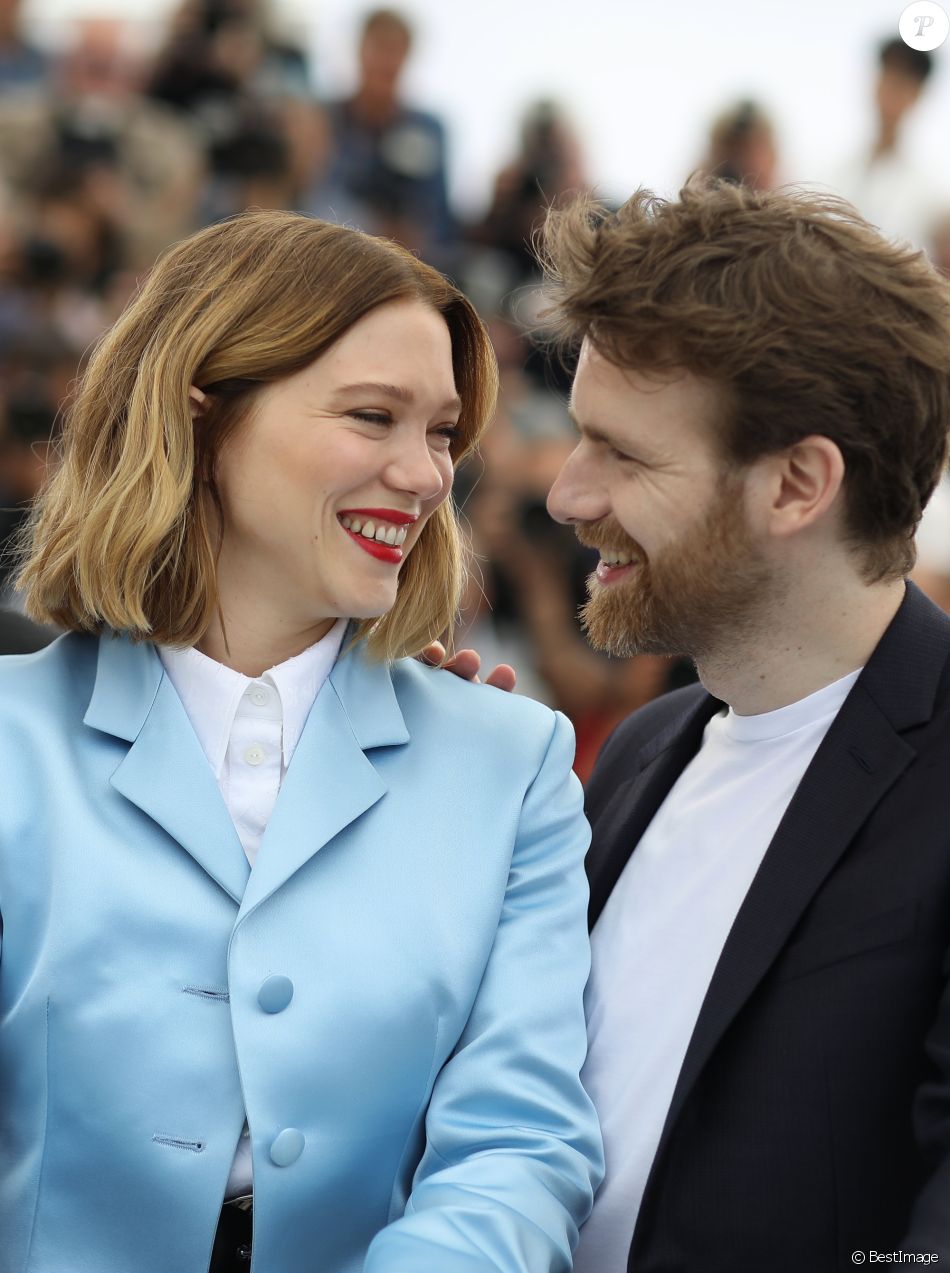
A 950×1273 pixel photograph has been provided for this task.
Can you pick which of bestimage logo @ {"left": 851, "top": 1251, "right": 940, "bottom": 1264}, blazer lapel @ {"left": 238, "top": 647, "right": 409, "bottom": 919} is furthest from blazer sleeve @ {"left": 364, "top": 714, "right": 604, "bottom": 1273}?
bestimage logo @ {"left": 851, "top": 1251, "right": 940, "bottom": 1264}

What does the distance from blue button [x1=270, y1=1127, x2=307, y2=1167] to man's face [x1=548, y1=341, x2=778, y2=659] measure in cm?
95

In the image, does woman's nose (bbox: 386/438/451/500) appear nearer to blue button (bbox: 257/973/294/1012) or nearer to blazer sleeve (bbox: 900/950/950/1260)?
blue button (bbox: 257/973/294/1012)

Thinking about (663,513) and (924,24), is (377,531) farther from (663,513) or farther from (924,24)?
(924,24)

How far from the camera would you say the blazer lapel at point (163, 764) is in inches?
81.8

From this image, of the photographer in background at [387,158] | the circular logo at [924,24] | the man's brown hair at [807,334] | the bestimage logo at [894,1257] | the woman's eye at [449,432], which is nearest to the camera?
the bestimage logo at [894,1257]

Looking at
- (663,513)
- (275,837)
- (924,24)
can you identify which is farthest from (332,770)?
(924,24)

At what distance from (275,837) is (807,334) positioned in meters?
1.07

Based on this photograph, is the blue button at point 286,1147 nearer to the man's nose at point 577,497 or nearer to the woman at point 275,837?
the woman at point 275,837

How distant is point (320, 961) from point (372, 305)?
935 mm

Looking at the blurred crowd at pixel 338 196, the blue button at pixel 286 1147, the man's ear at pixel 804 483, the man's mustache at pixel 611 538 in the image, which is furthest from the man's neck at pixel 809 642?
the blurred crowd at pixel 338 196

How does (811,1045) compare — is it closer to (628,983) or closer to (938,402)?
(628,983)

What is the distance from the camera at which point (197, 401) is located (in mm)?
2268

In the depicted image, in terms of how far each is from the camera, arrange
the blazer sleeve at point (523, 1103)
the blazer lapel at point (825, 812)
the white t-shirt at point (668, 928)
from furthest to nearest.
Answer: the white t-shirt at point (668, 928), the blazer lapel at point (825, 812), the blazer sleeve at point (523, 1103)

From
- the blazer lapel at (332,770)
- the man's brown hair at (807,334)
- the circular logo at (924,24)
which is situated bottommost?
the blazer lapel at (332,770)
